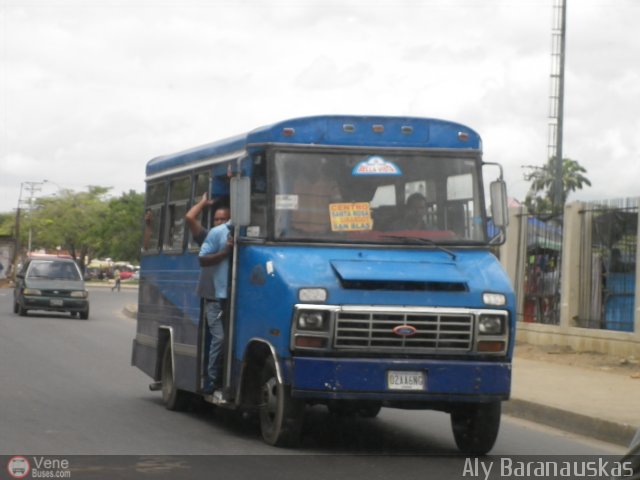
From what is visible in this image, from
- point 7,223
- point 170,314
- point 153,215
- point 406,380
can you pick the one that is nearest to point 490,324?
point 406,380

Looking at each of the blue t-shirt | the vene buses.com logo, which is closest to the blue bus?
the blue t-shirt

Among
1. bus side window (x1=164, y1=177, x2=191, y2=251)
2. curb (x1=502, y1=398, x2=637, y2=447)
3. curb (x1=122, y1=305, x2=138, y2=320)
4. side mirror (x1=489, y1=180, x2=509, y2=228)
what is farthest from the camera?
curb (x1=122, y1=305, x2=138, y2=320)

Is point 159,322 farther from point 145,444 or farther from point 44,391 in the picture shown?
point 145,444

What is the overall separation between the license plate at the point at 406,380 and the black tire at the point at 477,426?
2.47 ft

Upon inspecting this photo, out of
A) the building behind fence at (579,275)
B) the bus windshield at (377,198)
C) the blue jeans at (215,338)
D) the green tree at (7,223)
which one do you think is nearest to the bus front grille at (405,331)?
the bus windshield at (377,198)

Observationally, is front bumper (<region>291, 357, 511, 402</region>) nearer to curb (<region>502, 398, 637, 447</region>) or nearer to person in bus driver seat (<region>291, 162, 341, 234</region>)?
person in bus driver seat (<region>291, 162, 341, 234</region>)

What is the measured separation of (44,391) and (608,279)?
32.1 feet

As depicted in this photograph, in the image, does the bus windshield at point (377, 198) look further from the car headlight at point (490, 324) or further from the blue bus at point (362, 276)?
the car headlight at point (490, 324)

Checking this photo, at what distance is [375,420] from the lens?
44.2ft

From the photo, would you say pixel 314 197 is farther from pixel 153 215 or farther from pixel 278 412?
pixel 153 215

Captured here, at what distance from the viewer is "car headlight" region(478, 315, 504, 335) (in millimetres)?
10305

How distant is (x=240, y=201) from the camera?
1088cm

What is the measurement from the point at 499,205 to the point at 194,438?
11.1 feet

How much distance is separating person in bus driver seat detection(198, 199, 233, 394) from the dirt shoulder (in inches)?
315
